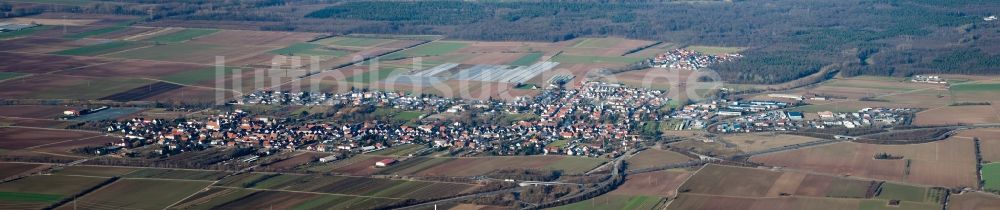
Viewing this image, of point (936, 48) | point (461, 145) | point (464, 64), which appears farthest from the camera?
point (936, 48)

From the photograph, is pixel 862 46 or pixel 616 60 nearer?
pixel 616 60

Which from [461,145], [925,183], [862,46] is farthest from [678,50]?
[925,183]

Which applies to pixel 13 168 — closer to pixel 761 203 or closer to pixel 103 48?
pixel 761 203

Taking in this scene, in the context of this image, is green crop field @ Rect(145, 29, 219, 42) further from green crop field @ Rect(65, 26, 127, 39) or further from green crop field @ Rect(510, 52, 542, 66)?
green crop field @ Rect(510, 52, 542, 66)

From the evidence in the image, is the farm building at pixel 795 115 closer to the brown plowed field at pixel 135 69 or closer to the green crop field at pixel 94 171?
the green crop field at pixel 94 171

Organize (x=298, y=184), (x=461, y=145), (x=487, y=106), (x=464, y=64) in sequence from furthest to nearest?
(x=464, y=64)
(x=487, y=106)
(x=461, y=145)
(x=298, y=184)

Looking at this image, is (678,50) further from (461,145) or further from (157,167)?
(157,167)

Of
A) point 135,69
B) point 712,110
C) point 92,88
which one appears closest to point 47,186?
point 92,88
